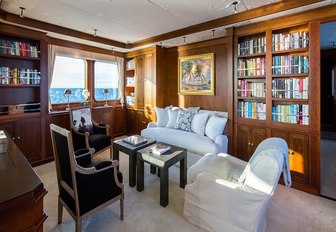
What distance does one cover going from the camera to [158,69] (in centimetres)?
504

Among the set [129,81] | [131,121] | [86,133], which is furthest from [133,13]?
[131,121]

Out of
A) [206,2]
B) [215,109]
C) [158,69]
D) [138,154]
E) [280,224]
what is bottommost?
[280,224]

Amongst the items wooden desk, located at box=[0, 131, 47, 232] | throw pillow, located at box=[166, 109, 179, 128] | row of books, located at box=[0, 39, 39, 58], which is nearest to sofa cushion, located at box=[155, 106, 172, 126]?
throw pillow, located at box=[166, 109, 179, 128]

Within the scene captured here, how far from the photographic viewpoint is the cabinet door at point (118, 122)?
560 cm

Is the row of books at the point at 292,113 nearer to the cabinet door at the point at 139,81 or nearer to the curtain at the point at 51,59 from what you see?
the cabinet door at the point at 139,81

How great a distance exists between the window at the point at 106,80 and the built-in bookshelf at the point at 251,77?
3.61 metres

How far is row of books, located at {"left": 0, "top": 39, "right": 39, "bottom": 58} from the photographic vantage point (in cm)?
333

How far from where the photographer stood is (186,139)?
3.62 m

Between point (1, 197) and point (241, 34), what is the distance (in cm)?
367

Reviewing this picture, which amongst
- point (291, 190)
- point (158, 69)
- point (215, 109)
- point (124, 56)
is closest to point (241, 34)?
point (215, 109)

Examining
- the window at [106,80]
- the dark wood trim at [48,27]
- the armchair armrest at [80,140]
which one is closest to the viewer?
the dark wood trim at [48,27]

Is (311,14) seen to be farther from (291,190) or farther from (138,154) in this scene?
(138,154)

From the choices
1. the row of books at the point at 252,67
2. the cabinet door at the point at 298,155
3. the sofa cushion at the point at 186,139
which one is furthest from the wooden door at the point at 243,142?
the row of books at the point at 252,67

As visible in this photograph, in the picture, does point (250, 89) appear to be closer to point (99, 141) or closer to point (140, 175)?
point (140, 175)
